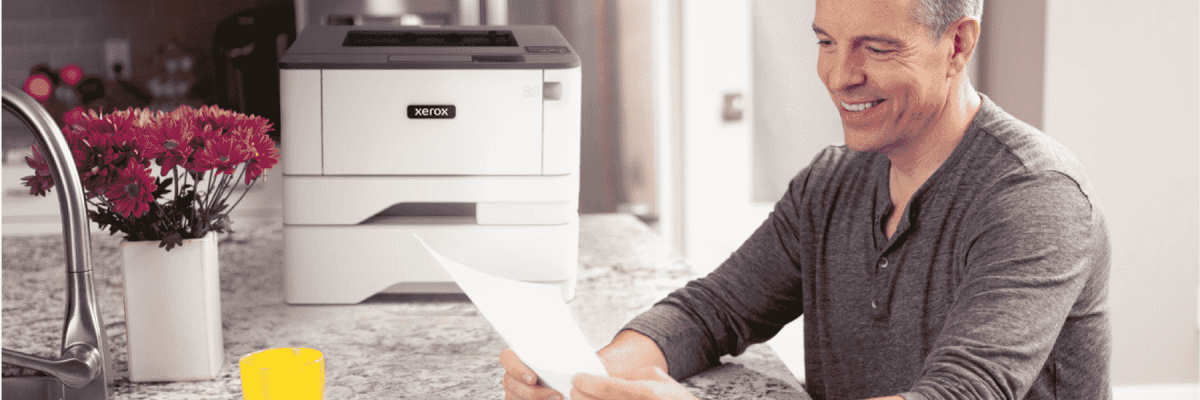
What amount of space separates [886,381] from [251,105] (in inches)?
101

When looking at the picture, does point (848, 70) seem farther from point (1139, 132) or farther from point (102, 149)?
point (1139, 132)

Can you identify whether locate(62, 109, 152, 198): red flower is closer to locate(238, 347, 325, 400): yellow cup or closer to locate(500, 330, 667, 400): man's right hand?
locate(238, 347, 325, 400): yellow cup

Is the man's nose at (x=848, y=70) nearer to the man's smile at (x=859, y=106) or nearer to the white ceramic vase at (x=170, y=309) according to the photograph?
the man's smile at (x=859, y=106)

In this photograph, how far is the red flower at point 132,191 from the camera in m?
0.95

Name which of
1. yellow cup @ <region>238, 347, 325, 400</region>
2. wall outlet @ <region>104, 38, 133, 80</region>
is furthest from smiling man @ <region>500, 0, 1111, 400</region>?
wall outlet @ <region>104, 38, 133, 80</region>

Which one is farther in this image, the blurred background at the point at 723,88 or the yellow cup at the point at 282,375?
the blurred background at the point at 723,88

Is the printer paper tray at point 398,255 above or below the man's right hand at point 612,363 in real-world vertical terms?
above

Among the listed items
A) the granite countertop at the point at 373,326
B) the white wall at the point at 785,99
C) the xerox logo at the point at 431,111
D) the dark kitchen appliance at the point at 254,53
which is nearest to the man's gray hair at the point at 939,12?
the granite countertop at the point at 373,326

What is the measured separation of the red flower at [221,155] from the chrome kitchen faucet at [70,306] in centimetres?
12

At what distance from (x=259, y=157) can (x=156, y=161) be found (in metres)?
0.11

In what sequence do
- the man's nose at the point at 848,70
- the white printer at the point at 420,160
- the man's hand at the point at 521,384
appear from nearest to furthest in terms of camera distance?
the man's hand at the point at 521,384
the man's nose at the point at 848,70
the white printer at the point at 420,160

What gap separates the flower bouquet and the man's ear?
796 mm

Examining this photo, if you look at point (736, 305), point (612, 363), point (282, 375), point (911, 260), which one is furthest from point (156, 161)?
point (911, 260)

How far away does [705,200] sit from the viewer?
309 cm
